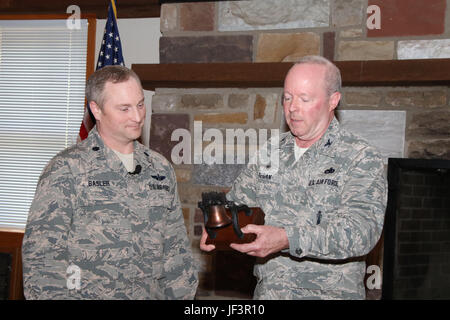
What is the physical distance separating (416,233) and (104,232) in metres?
2.18

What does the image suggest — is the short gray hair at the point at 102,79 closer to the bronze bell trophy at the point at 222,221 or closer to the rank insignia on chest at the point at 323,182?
the bronze bell trophy at the point at 222,221

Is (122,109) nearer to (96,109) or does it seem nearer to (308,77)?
(96,109)

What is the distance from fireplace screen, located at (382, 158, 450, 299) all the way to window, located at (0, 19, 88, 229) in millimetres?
2336

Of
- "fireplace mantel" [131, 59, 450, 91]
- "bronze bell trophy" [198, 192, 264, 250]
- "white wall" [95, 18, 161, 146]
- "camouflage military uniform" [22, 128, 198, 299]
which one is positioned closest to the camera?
"bronze bell trophy" [198, 192, 264, 250]

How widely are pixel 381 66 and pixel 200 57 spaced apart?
1.13 meters

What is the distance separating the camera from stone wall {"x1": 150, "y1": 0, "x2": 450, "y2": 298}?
3020 millimetres

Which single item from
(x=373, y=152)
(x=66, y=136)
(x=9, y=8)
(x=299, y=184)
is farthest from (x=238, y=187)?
(x=9, y=8)

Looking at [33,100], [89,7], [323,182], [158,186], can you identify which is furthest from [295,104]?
[33,100]

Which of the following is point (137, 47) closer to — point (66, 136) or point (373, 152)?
point (66, 136)

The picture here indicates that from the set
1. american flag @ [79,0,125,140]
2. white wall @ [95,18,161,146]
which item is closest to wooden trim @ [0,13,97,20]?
white wall @ [95,18,161,146]

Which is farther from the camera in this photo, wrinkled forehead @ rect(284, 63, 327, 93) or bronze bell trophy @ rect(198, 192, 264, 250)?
wrinkled forehead @ rect(284, 63, 327, 93)

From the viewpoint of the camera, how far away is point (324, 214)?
1.76m

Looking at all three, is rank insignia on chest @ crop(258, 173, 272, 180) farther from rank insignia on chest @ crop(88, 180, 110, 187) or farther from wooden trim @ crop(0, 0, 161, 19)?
wooden trim @ crop(0, 0, 161, 19)

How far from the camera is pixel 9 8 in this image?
150 inches
